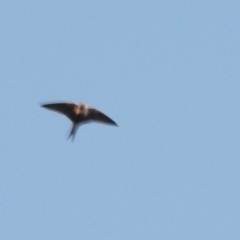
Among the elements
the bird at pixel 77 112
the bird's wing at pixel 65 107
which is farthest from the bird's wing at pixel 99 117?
the bird's wing at pixel 65 107

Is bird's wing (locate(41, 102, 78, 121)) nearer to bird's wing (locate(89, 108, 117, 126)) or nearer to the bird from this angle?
the bird

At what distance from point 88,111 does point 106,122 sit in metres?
0.87

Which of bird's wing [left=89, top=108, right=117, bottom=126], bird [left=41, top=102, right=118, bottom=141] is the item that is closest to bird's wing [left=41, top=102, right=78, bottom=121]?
bird [left=41, top=102, right=118, bottom=141]

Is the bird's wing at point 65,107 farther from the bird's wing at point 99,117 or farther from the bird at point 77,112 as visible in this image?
the bird's wing at point 99,117

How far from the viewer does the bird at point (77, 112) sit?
82.6 feet

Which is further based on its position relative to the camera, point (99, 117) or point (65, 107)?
point (99, 117)

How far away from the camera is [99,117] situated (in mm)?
25375

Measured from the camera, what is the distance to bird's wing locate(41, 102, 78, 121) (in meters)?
25.2

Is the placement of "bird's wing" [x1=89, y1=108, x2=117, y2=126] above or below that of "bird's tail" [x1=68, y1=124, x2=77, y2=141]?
above

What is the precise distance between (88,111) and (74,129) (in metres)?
0.87

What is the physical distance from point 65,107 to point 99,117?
Result: 135 centimetres

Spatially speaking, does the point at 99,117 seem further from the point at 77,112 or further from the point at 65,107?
the point at 65,107

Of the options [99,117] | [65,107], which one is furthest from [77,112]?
[99,117]

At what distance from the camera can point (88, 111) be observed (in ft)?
82.7
